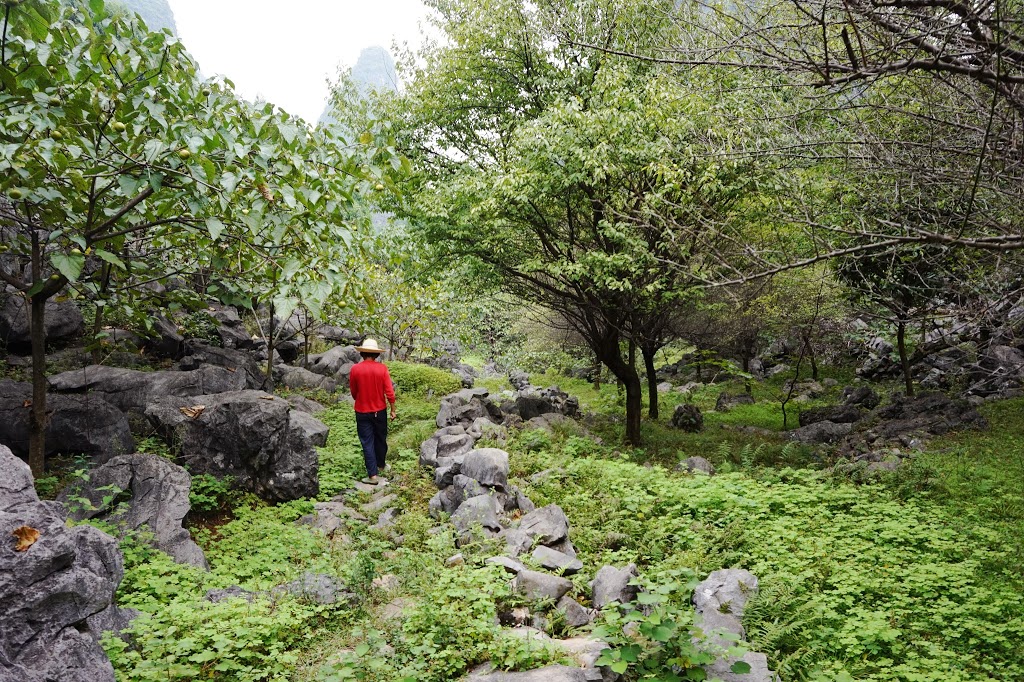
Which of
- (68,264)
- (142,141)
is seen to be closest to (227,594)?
(68,264)

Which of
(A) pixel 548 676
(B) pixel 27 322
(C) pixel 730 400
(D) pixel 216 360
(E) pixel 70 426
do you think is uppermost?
(B) pixel 27 322

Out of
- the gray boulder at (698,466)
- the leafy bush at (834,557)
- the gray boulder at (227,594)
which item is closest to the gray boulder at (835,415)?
the gray boulder at (698,466)

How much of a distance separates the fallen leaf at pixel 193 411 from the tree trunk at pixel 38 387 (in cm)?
169

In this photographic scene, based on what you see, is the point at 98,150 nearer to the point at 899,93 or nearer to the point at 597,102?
the point at 597,102

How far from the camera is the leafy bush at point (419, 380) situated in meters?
17.4

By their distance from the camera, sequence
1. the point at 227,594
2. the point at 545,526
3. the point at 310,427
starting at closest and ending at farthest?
1. the point at 227,594
2. the point at 545,526
3. the point at 310,427

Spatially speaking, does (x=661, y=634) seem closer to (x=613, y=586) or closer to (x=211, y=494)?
(x=613, y=586)

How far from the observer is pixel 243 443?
8.08 metres

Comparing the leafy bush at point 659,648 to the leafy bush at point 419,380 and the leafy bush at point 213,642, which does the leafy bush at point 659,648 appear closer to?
the leafy bush at point 213,642

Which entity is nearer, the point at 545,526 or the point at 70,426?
the point at 545,526

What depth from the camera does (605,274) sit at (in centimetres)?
1001

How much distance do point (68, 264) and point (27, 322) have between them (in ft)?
28.8

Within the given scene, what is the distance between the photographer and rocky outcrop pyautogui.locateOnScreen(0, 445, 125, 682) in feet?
10.6

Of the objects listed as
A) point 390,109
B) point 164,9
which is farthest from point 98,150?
point 164,9
